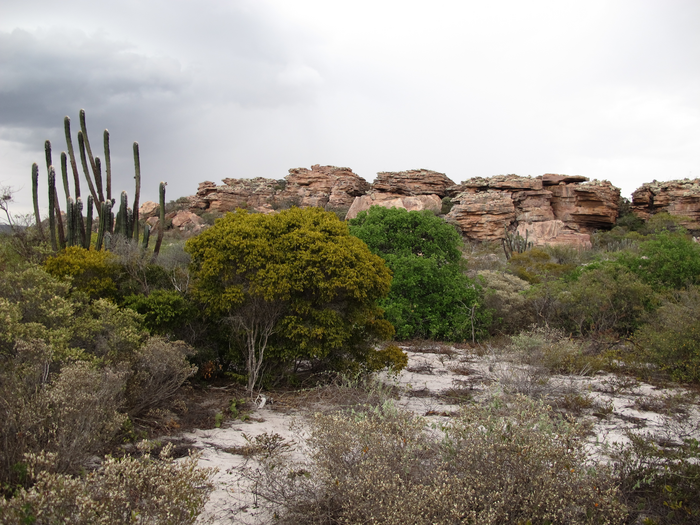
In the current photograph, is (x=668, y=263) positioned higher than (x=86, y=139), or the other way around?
(x=86, y=139)

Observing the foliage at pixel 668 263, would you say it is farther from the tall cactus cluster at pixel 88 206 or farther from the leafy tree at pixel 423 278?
the tall cactus cluster at pixel 88 206

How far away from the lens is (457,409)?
21.8 feet

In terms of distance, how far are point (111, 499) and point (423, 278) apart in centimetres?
1058

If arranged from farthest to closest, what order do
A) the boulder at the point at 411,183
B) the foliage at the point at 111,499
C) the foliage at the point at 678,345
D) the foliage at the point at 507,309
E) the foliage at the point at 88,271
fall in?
1. the boulder at the point at 411,183
2. the foliage at the point at 507,309
3. the foliage at the point at 678,345
4. the foliage at the point at 88,271
5. the foliage at the point at 111,499

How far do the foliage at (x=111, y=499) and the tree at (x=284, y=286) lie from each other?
411cm

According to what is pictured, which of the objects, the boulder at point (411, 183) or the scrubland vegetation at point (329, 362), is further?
the boulder at point (411, 183)

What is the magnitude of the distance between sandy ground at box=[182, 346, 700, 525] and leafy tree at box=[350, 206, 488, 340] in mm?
2801

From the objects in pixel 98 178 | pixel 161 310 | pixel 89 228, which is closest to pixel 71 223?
pixel 89 228

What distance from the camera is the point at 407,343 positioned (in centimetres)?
1257

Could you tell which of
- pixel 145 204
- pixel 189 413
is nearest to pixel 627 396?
pixel 189 413

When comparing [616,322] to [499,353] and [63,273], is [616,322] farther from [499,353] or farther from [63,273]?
[63,273]

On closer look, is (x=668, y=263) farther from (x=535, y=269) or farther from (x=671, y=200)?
(x=671, y=200)

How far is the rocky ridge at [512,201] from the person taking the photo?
134ft

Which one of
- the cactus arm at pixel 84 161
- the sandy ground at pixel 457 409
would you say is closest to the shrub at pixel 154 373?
the sandy ground at pixel 457 409
